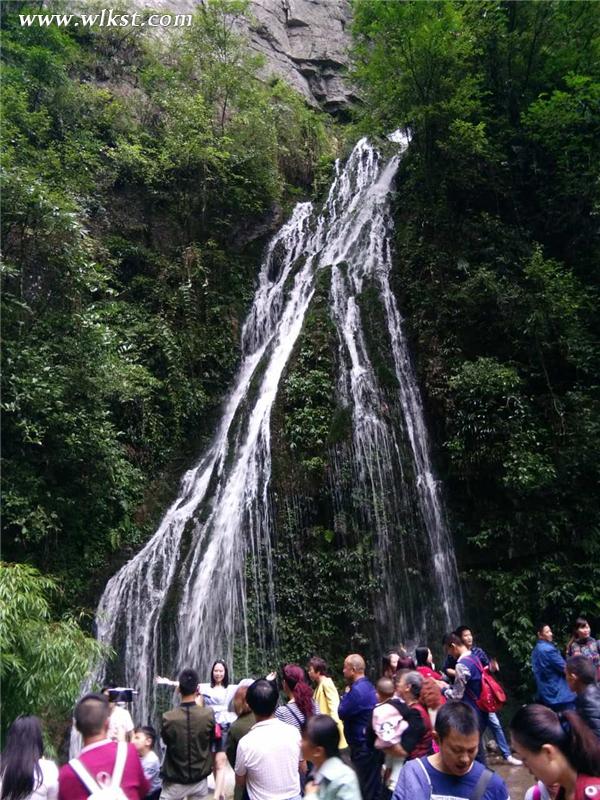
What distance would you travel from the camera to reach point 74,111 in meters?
15.0

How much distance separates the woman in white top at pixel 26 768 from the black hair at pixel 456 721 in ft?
5.69

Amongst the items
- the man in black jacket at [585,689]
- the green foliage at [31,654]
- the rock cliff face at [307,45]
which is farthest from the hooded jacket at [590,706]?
the rock cliff face at [307,45]

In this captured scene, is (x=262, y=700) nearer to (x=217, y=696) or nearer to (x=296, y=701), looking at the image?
(x=296, y=701)

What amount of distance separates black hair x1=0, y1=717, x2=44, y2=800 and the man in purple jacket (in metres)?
1.97

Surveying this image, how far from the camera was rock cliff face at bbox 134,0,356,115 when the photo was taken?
77.2 ft

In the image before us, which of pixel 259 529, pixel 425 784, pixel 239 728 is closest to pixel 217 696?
pixel 239 728

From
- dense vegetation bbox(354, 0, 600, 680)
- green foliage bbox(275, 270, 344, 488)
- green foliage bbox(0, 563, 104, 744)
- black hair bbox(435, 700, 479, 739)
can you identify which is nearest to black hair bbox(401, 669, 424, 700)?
black hair bbox(435, 700, 479, 739)

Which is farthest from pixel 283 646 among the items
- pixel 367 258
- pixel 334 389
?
pixel 367 258

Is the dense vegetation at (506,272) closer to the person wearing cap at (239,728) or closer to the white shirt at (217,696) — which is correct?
the white shirt at (217,696)

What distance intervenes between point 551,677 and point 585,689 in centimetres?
215

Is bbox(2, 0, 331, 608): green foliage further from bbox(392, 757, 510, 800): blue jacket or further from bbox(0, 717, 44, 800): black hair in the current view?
bbox(392, 757, 510, 800): blue jacket

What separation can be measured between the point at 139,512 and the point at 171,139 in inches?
415

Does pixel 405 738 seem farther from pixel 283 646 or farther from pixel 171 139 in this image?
pixel 171 139

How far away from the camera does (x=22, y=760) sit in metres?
2.53
